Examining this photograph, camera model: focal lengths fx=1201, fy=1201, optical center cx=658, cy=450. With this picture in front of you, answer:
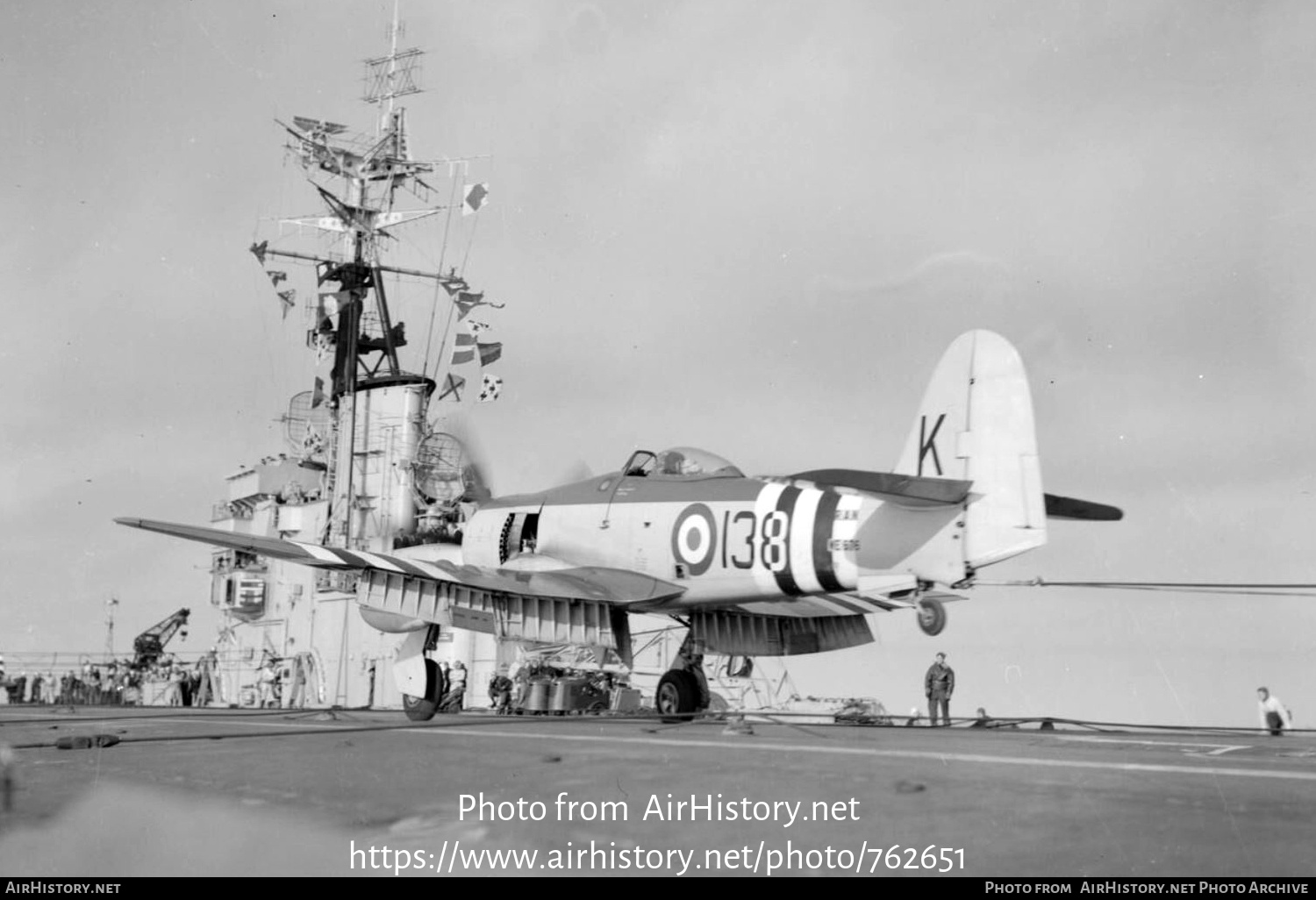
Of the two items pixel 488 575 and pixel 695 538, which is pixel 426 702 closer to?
pixel 488 575

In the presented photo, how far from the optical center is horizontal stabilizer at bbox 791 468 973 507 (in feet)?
42.0

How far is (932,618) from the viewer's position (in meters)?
13.4

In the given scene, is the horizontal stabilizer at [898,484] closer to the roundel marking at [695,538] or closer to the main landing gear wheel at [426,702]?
the roundel marking at [695,538]

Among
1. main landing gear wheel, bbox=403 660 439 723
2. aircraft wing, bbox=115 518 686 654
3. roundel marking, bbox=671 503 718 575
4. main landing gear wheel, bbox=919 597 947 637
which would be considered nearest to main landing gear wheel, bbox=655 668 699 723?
aircraft wing, bbox=115 518 686 654

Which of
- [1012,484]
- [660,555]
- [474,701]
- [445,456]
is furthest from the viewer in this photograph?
[445,456]

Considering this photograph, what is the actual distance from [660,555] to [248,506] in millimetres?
28107

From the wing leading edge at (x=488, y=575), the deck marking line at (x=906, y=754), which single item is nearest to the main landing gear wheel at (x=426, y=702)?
the wing leading edge at (x=488, y=575)

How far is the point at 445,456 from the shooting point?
36562 mm

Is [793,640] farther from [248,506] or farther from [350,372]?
[248,506]

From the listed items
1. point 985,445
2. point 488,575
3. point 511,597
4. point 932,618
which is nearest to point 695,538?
point 511,597

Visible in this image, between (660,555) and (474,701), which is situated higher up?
(660,555)

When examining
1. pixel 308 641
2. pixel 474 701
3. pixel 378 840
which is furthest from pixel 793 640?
pixel 308 641

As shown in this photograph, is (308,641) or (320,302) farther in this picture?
(320,302)

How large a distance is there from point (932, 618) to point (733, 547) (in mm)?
3077
